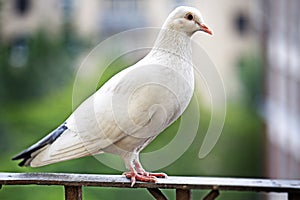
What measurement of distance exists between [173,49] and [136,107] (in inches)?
3.4

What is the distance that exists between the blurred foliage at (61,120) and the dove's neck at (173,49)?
3.34 m

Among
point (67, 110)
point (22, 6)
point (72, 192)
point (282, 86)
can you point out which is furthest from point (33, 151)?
point (22, 6)

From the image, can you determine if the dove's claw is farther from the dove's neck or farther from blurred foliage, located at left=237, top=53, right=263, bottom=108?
blurred foliage, located at left=237, top=53, right=263, bottom=108

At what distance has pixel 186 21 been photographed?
31.2 inches

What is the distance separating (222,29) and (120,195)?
138 inches

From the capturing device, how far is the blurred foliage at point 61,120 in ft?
14.9

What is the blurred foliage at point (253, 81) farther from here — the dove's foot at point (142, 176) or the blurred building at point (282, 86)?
the dove's foot at point (142, 176)

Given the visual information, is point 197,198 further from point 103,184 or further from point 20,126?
point 103,184

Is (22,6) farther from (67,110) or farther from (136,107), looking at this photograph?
(136,107)

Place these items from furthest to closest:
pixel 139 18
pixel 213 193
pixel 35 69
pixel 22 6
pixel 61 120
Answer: pixel 139 18, pixel 22 6, pixel 35 69, pixel 61 120, pixel 213 193

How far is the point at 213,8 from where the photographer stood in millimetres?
7574

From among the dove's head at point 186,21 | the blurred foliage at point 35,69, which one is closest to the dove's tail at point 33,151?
the dove's head at point 186,21

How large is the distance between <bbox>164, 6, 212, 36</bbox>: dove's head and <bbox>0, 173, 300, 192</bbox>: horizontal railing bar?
188 mm

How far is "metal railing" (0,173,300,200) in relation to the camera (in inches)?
29.6
